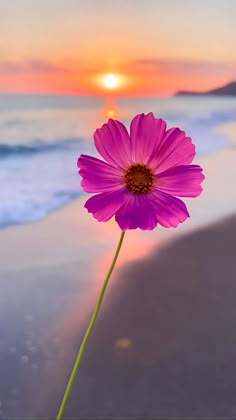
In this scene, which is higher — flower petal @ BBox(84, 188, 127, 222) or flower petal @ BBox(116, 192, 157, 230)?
flower petal @ BBox(84, 188, 127, 222)

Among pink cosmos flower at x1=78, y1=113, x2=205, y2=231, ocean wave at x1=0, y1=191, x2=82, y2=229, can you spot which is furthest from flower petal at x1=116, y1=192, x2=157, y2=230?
ocean wave at x1=0, y1=191, x2=82, y2=229

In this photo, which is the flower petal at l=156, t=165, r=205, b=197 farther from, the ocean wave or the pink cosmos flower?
the ocean wave

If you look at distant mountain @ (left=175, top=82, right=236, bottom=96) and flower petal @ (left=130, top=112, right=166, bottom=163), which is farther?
distant mountain @ (left=175, top=82, right=236, bottom=96)

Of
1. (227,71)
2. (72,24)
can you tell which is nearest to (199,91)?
(227,71)

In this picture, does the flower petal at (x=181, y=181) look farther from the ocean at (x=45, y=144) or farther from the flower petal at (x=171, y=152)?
the ocean at (x=45, y=144)

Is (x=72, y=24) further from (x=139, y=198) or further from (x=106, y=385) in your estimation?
(x=106, y=385)

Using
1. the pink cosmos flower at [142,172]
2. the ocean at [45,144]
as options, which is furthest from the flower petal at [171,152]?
the ocean at [45,144]

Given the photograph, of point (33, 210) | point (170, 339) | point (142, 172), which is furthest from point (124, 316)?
point (142, 172)

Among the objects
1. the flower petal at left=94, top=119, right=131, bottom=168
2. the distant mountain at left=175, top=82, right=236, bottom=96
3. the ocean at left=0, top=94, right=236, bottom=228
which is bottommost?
the flower petal at left=94, top=119, right=131, bottom=168
